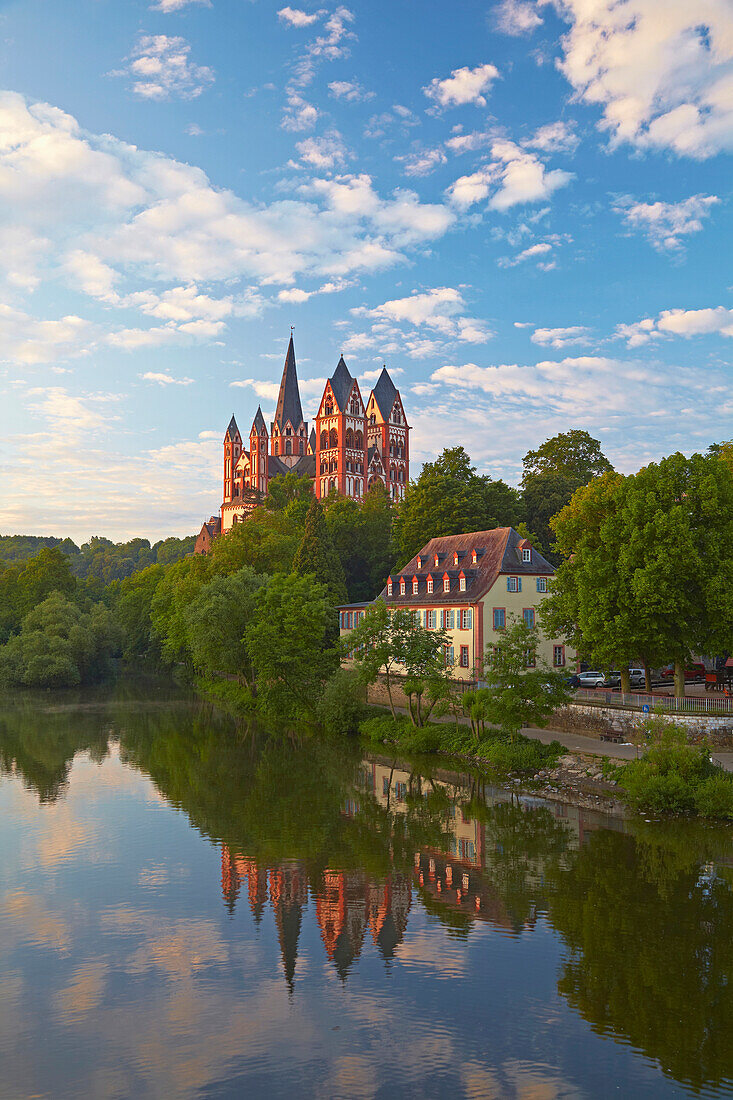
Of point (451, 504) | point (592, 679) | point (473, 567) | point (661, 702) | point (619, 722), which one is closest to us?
point (661, 702)

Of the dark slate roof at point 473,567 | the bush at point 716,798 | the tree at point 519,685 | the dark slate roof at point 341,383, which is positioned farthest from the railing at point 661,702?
the dark slate roof at point 341,383

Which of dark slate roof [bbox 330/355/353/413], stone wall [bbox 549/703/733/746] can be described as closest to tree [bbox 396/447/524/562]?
stone wall [bbox 549/703/733/746]

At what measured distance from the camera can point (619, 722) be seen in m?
31.3

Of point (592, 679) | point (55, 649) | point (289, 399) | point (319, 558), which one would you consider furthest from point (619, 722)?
point (289, 399)

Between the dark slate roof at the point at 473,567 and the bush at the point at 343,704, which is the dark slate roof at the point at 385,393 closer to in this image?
the dark slate roof at the point at 473,567

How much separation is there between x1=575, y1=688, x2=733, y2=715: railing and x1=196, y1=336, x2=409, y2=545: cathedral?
287 ft

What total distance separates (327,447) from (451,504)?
233 ft

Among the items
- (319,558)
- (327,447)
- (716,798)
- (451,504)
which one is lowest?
(716,798)

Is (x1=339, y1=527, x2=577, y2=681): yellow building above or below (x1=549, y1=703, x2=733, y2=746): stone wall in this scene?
above

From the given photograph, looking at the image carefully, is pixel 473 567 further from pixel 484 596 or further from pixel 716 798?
→ pixel 716 798

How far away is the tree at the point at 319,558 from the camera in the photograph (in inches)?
2400

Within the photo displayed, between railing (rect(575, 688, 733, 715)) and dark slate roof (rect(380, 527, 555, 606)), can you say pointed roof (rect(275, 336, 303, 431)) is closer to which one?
dark slate roof (rect(380, 527, 555, 606))

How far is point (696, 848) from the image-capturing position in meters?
22.2

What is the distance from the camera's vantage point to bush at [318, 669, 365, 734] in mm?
41750
